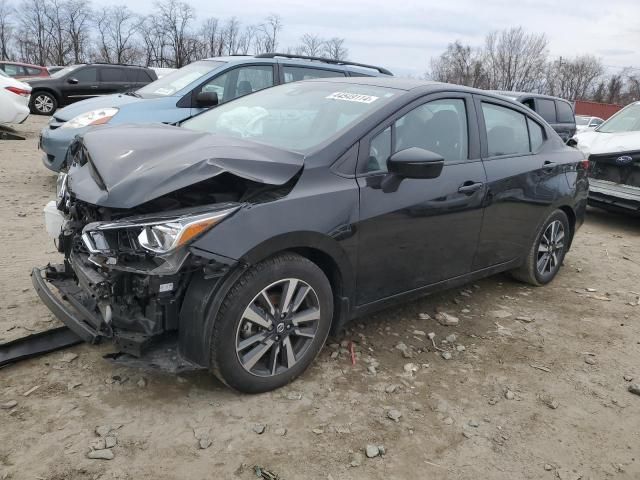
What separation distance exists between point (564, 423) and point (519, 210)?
1824 mm

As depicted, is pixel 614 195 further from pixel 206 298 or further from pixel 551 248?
pixel 206 298

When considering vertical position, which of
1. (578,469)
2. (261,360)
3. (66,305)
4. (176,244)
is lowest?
(578,469)

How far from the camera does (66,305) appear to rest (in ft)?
9.73

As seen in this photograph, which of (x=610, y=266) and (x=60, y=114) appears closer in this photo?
(x=610, y=266)

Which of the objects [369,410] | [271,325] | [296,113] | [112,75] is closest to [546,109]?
[296,113]

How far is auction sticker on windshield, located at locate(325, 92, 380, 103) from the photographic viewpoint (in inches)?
135

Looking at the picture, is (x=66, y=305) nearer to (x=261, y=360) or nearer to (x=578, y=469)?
(x=261, y=360)

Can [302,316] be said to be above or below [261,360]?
above

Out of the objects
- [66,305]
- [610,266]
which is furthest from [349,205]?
[610,266]

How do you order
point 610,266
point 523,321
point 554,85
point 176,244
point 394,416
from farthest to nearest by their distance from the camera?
point 554,85
point 610,266
point 523,321
point 394,416
point 176,244

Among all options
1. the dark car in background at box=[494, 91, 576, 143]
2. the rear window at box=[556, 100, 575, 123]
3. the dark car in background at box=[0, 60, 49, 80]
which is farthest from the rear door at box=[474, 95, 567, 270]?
the dark car in background at box=[0, 60, 49, 80]

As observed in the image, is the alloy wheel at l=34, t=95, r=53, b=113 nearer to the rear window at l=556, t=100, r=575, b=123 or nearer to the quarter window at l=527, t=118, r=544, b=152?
the rear window at l=556, t=100, r=575, b=123

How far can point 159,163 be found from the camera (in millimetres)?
2680

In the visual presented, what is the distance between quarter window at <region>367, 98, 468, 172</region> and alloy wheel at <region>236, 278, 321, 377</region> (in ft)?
2.85
